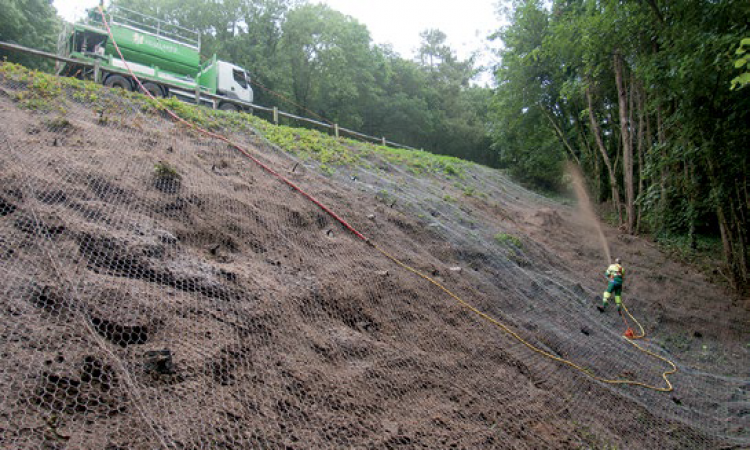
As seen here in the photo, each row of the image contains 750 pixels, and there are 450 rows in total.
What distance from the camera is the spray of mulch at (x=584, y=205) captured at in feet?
41.6

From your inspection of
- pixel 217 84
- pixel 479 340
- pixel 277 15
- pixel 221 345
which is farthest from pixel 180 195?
pixel 277 15

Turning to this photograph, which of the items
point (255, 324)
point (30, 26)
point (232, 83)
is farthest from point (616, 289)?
point (30, 26)

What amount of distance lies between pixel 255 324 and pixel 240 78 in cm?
1616

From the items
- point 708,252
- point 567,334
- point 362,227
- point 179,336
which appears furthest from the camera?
point 708,252

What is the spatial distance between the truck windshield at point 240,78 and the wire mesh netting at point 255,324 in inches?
406

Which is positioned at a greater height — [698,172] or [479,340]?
[698,172]

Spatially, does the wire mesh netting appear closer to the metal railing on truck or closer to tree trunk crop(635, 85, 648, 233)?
the metal railing on truck

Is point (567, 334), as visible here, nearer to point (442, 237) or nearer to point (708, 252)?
point (442, 237)

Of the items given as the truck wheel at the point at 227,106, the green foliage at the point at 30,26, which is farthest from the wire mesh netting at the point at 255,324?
the green foliage at the point at 30,26

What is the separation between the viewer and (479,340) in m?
4.92

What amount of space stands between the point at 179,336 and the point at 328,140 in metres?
8.60

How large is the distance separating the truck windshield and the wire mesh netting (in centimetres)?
1032

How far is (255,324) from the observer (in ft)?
11.8

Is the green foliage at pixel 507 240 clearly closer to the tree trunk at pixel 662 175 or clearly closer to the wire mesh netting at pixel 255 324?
the wire mesh netting at pixel 255 324
